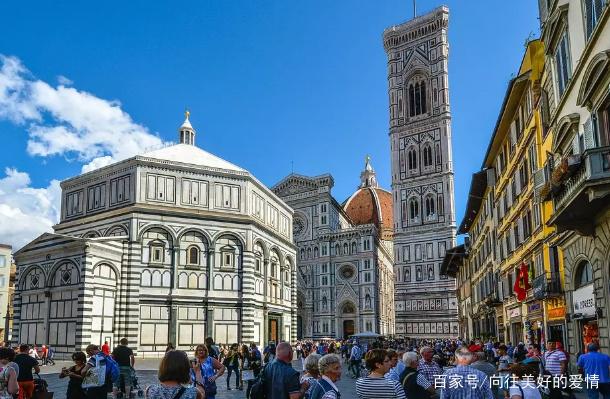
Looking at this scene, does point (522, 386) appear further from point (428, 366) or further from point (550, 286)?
point (550, 286)

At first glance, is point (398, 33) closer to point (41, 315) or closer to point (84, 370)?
point (41, 315)

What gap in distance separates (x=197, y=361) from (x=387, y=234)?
106270 millimetres

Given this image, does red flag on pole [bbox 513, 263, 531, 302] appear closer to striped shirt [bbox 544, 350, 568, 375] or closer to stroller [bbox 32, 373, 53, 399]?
striped shirt [bbox 544, 350, 568, 375]

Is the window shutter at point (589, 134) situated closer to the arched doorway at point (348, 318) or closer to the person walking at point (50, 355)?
the person walking at point (50, 355)

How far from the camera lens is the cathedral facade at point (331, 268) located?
7794 cm

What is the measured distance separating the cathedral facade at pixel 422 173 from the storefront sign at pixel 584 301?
2396 inches

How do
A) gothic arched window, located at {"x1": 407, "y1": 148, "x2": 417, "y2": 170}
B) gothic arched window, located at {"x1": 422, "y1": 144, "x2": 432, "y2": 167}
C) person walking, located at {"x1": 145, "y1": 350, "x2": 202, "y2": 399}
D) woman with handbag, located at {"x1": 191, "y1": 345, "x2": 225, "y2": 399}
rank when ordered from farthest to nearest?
gothic arched window, located at {"x1": 407, "y1": 148, "x2": 417, "y2": 170} < gothic arched window, located at {"x1": 422, "y1": 144, "x2": 432, "y2": 167} < woman with handbag, located at {"x1": 191, "y1": 345, "x2": 225, "y2": 399} < person walking, located at {"x1": 145, "y1": 350, "x2": 202, "y2": 399}

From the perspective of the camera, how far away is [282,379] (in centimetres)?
693

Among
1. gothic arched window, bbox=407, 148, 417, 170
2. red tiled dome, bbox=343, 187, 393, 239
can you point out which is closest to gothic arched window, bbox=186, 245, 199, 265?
gothic arched window, bbox=407, 148, 417, 170

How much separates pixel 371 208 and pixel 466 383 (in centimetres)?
11020

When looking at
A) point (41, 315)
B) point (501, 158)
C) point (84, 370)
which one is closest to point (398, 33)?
point (501, 158)

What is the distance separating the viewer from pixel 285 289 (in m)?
47.9

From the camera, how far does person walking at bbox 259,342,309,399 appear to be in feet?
22.7

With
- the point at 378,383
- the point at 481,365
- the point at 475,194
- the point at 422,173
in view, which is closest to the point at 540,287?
the point at 481,365
